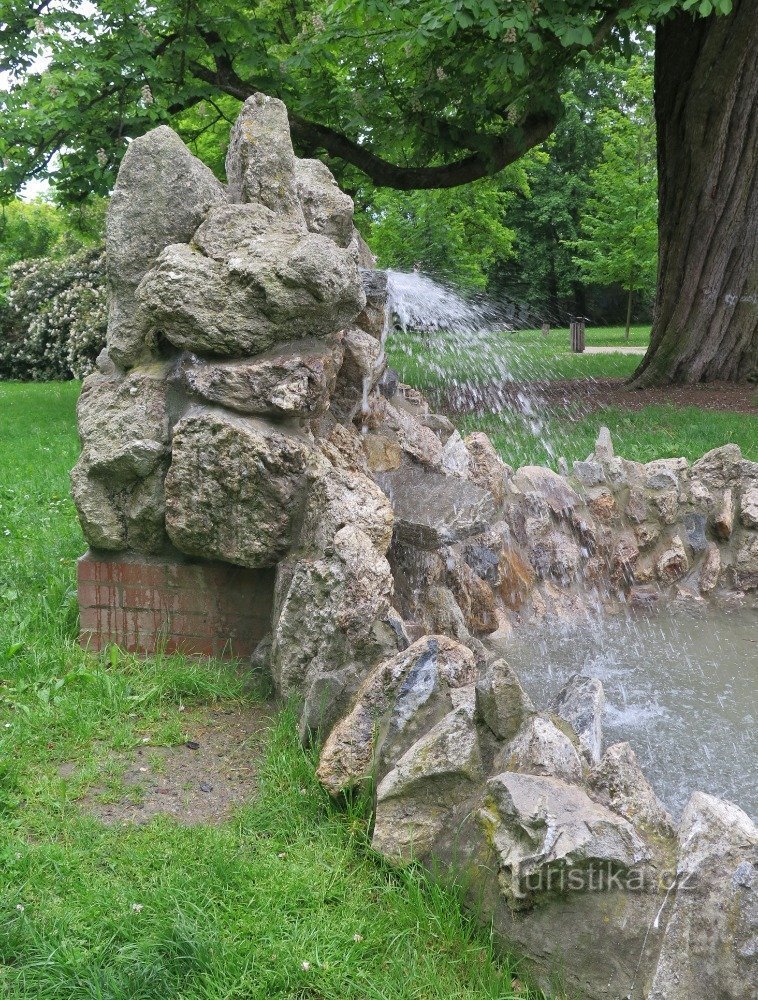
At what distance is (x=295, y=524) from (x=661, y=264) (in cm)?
901

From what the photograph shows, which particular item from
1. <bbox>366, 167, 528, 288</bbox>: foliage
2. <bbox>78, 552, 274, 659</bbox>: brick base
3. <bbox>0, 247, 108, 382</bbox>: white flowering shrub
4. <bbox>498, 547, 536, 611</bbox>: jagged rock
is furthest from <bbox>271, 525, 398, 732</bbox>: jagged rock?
<bbox>0, 247, 108, 382</bbox>: white flowering shrub

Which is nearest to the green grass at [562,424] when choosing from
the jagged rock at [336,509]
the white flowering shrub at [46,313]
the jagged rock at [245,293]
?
the jagged rock at [336,509]

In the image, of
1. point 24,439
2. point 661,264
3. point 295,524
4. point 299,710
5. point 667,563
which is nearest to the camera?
point 299,710

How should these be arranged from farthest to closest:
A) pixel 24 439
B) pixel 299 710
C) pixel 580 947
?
pixel 24 439 → pixel 299 710 → pixel 580 947

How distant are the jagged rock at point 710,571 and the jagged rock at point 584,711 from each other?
2256 mm

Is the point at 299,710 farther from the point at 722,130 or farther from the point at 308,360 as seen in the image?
the point at 722,130

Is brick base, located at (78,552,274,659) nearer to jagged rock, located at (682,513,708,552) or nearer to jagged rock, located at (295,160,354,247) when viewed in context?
jagged rock, located at (295,160,354,247)

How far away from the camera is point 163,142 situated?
382 centimetres

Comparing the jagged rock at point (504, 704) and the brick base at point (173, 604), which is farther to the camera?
the brick base at point (173, 604)

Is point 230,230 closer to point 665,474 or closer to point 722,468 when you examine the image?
point 665,474

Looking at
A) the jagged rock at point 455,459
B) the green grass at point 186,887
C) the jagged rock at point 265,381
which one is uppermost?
the jagged rock at point 265,381

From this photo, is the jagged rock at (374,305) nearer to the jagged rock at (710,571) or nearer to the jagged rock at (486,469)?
the jagged rock at (486,469)

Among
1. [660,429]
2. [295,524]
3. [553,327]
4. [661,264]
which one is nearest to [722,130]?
[661,264]

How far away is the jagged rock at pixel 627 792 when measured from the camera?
2363 mm
